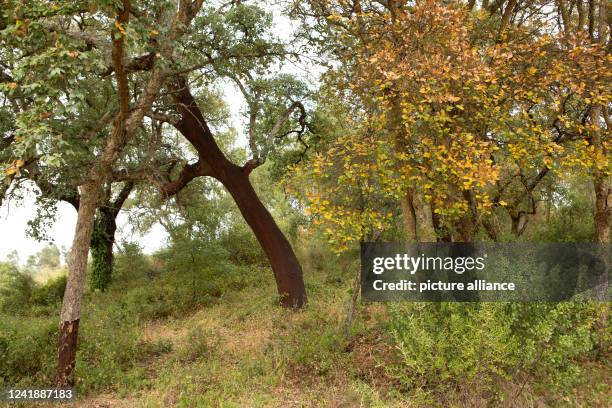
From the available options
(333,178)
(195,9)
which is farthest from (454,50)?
(195,9)

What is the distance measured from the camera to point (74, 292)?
7.43m

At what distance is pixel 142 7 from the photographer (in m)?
7.75

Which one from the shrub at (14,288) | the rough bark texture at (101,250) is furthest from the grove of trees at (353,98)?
the shrub at (14,288)

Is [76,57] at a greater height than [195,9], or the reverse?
[195,9]

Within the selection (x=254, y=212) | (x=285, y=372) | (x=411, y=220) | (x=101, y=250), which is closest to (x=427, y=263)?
Answer: (x=411, y=220)

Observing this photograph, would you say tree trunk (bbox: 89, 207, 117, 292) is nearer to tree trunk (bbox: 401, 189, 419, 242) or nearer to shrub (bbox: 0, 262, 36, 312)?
shrub (bbox: 0, 262, 36, 312)

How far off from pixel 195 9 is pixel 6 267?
53.5ft

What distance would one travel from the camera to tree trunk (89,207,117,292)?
57.9 feet

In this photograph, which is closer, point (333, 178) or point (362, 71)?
point (362, 71)

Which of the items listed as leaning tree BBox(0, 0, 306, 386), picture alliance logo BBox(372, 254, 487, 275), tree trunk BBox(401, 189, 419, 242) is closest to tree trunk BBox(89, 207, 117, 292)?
leaning tree BBox(0, 0, 306, 386)

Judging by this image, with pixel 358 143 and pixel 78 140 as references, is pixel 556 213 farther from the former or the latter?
pixel 78 140

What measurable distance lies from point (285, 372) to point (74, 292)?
12.2 ft

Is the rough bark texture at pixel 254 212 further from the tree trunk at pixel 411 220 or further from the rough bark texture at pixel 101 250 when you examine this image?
the rough bark texture at pixel 101 250

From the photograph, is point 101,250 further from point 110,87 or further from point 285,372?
point 285,372
